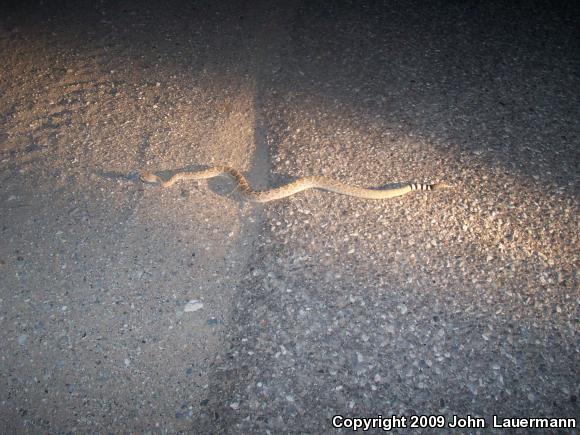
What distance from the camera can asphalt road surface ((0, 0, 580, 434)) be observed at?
2.95 metres

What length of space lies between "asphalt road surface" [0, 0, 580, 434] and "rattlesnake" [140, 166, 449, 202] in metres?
0.09

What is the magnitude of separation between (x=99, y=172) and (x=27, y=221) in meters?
0.86

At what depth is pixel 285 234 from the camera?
3896 mm

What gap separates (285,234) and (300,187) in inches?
25.1

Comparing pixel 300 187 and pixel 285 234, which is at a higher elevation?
pixel 300 187

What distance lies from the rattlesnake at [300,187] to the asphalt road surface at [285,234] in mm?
91

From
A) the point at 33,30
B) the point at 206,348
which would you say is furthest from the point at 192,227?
the point at 33,30

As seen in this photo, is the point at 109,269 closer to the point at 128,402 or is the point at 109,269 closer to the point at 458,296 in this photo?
→ the point at 128,402

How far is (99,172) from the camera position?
434 centimetres

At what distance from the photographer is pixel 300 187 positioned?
427 centimetres

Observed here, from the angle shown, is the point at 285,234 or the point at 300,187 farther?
the point at 300,187

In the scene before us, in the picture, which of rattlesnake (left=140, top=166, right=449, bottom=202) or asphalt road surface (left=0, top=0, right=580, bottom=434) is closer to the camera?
asphalt road surface (left=0, top=0, right=580, bottom=434)

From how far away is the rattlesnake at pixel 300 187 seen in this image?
420 centimetres

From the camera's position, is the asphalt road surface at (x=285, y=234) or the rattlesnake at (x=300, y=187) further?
the rattlesnake at (x=300, y=187)
